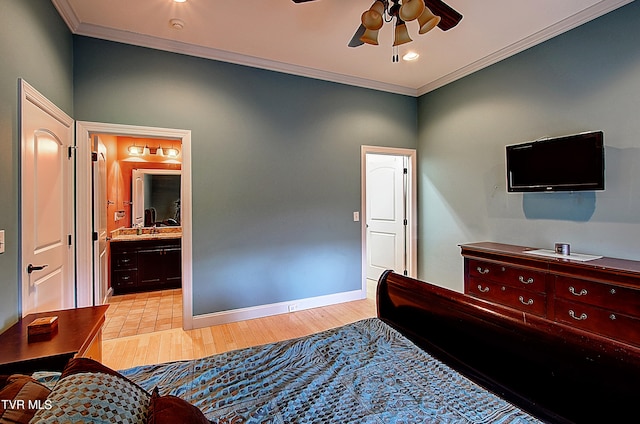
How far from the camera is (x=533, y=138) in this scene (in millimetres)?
3150

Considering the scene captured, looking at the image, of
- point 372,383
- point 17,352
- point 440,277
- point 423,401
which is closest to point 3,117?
point 17,352

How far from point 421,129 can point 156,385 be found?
4375mm

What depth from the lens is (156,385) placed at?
1.22 m

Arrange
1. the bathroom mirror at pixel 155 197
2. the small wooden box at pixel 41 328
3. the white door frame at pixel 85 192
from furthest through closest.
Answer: the bathroom mirror at pixel 155 197, the white door frame at pixel 85 192, the small wooden box at pixel 41 328

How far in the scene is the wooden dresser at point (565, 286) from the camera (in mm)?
2127

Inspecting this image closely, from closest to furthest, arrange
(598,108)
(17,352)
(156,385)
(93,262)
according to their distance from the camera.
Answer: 1. (156,385)
2. (17,352)
3. (598,108)
4. (93,262)

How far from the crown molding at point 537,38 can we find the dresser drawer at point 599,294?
2.25 metres

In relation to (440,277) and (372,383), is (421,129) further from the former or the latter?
(372,383)

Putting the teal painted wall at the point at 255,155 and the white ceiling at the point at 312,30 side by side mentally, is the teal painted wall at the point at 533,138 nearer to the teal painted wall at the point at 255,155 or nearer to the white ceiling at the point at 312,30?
the white ceiling at the point at 312,30

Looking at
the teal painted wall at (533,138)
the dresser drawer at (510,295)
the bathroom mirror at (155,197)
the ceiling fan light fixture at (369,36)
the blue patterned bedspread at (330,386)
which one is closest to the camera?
the blue patterned bedspread at (330,386)

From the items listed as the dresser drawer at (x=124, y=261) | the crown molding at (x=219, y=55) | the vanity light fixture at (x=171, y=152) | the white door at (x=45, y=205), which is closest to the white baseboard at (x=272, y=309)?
the white door at (x=45, y=205)

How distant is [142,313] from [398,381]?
3.51 meters

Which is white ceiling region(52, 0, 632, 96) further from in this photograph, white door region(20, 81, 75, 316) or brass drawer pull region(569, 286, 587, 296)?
brass drawer pull region(569, 286, 587, 296)

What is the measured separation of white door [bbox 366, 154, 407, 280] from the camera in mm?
4680
